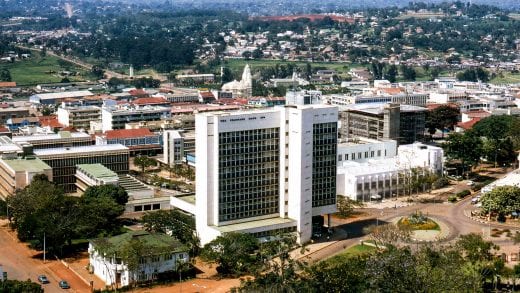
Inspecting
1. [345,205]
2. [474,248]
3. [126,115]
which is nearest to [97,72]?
[126,115]

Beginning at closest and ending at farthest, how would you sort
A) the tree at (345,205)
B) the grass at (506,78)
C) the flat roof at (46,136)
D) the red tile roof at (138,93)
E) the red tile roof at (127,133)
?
Answer: the tree at (345,205)
the flat roof at (46,136)
the red tile roof at (127,133)
the red tile roof at (138,93)
the grass at (506,78)

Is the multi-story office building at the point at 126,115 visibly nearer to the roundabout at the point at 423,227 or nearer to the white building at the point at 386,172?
the white building at the point at 386,172

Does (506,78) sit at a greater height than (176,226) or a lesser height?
greater

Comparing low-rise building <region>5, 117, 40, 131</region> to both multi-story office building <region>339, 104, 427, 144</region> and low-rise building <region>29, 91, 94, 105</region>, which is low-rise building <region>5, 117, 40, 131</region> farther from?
multi-story office building <region>339, 104, 427, 144</region>

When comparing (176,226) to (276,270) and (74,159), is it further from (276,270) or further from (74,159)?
(74,159)

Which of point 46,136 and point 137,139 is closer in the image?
point 46,136

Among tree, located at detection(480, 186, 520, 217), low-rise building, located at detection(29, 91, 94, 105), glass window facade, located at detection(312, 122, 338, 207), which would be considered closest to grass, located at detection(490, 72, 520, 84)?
low-rise building, located at detection(29, 91, 94, 105)

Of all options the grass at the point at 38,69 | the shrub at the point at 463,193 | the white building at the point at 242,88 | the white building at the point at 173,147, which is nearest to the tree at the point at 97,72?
the grass at the point at 38,69
